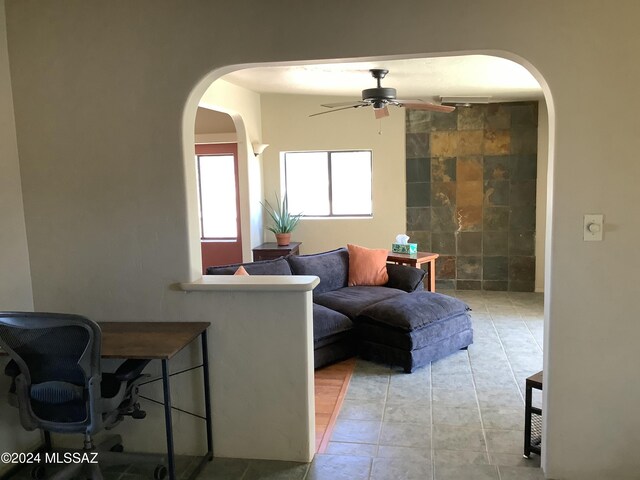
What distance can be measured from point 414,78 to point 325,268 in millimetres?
2000

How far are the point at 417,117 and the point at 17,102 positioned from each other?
16.2ft

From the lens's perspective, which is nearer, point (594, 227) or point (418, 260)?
point (594, 227)

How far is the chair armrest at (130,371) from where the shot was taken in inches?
92.4

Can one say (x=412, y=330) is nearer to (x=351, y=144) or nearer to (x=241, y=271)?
(x=241, y=271)

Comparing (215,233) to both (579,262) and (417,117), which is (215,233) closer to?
(417,117)

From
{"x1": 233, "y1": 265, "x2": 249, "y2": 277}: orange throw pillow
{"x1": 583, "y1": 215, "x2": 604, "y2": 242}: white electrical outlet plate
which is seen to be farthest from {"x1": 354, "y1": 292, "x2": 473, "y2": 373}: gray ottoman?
{"x1": 583, "y1": 215, "x2": 604, "y2": 242}: white electrical outlet plate

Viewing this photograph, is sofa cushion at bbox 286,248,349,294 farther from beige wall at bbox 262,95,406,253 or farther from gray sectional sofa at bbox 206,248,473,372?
beige wall at bbox 262,95,406,253

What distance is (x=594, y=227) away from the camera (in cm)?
238

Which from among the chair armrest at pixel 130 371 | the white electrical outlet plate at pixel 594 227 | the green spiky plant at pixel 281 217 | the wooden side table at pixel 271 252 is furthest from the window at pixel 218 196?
the white electrical outlet plate at pixel 594 227

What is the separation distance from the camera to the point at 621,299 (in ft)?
7.92

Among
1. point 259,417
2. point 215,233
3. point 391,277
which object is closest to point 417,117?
point 391,277

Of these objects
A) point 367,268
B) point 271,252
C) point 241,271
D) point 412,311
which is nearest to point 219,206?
point 271,252

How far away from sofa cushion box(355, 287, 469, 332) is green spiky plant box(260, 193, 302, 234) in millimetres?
2578

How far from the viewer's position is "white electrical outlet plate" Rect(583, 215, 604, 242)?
7.81 ft
